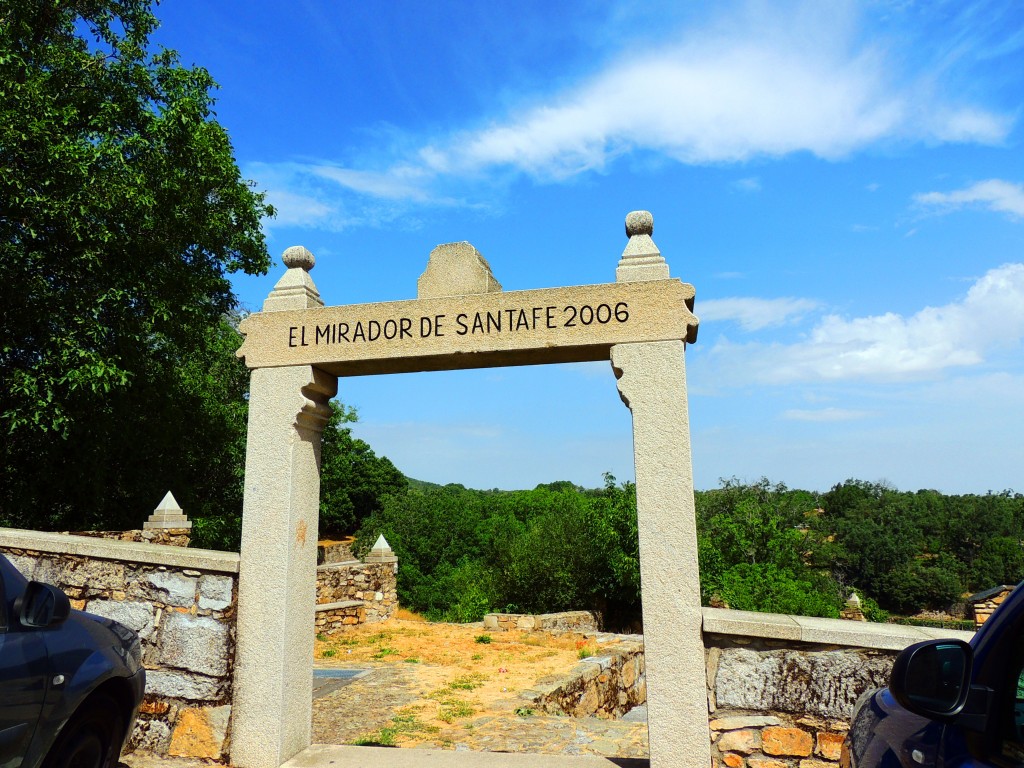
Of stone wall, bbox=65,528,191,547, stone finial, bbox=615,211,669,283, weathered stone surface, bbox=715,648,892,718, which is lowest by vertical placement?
weathered stone surface, bbox=715,648,892,718

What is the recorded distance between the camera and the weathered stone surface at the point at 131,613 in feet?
16.2

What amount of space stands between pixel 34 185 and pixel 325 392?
7.70 metres

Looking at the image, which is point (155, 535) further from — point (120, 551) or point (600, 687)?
point (600, 687)

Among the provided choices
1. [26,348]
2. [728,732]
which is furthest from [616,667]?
[26,348]

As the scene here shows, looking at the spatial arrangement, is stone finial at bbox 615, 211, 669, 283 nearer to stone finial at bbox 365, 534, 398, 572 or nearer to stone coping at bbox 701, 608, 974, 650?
stone coping at bbox 701, 608, 974, 650

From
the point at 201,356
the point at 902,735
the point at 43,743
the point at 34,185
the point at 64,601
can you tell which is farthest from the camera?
the point at 201,356

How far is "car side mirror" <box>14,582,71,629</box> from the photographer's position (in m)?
2.92

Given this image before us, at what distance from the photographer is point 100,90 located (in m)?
11.8

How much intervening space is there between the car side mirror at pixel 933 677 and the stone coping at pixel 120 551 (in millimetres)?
4310

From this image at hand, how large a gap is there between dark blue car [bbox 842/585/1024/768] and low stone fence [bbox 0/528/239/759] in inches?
173

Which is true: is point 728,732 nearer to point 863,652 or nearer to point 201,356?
point 863,652

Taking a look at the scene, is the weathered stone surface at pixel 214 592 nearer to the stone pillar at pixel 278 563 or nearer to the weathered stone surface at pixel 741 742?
the stone pillar at pixel 278 563

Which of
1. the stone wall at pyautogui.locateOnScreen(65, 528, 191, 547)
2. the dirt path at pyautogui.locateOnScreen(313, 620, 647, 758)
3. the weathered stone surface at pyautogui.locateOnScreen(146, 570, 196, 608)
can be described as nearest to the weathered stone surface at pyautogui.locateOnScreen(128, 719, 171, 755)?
the weathered stone surface at pyautogui.locateOnScreen(146, 570, 196, 608)

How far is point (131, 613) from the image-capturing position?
4.96 metres
